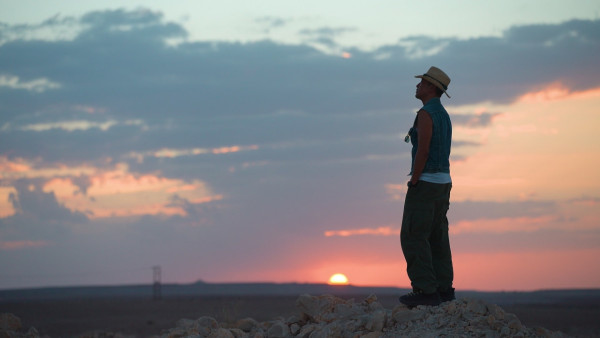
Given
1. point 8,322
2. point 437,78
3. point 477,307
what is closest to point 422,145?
point 437,78

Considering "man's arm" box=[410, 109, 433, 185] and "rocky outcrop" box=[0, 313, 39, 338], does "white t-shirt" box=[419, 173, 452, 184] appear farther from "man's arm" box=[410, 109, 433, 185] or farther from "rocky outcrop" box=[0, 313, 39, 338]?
"rocky outcrop" box=[0, 313, 39, 338]

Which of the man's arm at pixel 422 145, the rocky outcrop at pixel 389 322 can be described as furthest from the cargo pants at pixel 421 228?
the rocky outcrop at pixel 389 322

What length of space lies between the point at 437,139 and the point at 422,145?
9.0 inches

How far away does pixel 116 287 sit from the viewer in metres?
107

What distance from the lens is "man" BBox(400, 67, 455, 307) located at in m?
8.04

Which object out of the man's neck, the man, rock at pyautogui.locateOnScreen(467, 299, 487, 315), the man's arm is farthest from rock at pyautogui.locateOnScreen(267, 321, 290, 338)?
the man's neck

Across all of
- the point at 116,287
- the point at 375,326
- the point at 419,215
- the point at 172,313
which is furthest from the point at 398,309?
the point at 116,287

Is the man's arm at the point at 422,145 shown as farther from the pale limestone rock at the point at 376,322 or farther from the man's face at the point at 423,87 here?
the pale limestone rock at the point at 376,322

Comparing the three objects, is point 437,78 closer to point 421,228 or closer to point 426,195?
point 426,195

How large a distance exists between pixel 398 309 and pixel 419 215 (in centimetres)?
97

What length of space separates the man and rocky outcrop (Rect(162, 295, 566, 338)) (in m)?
0.27

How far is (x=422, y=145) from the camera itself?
7.99m

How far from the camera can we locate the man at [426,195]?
804 centimetres

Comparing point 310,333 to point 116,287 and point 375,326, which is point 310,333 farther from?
point 116,287
